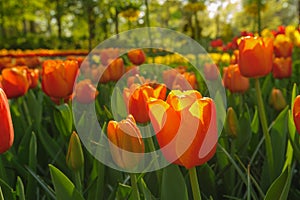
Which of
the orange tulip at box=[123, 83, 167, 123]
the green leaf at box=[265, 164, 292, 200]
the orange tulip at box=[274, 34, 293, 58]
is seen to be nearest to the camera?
the green leaf at box=[265, 164, 292, 200]

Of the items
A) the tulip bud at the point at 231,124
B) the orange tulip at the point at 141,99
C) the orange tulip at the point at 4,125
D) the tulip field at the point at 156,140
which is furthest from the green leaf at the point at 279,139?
the orange tulip at the point at 4,125

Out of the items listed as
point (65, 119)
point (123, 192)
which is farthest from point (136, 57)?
point (123, 192)

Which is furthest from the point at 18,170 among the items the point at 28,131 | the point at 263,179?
the point at 263,179

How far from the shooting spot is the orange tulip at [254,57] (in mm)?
1680

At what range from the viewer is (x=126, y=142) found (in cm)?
106

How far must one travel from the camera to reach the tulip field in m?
1.02

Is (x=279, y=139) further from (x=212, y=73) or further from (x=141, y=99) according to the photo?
(x=212, y=73)

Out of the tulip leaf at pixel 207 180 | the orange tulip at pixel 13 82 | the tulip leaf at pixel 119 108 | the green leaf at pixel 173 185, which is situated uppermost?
the orange tulip at pixel 13 82

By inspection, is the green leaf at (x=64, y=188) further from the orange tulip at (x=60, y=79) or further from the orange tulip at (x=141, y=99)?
the orange tulip at (x=60, y=79)

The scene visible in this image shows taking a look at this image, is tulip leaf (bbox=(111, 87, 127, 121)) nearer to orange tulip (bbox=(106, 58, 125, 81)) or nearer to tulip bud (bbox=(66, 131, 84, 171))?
tulip bud (bbox=(66, 131, 84, 171))

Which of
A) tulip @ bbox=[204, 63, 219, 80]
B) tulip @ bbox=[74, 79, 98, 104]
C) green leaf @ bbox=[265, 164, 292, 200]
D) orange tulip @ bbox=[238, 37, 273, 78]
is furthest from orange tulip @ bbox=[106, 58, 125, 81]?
green leaf @ bbox=[265, 164, 292, 200]

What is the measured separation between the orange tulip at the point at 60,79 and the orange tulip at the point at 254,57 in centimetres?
74

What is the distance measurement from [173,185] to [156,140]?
2.06ft

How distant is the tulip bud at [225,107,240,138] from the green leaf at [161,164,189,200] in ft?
1.72
